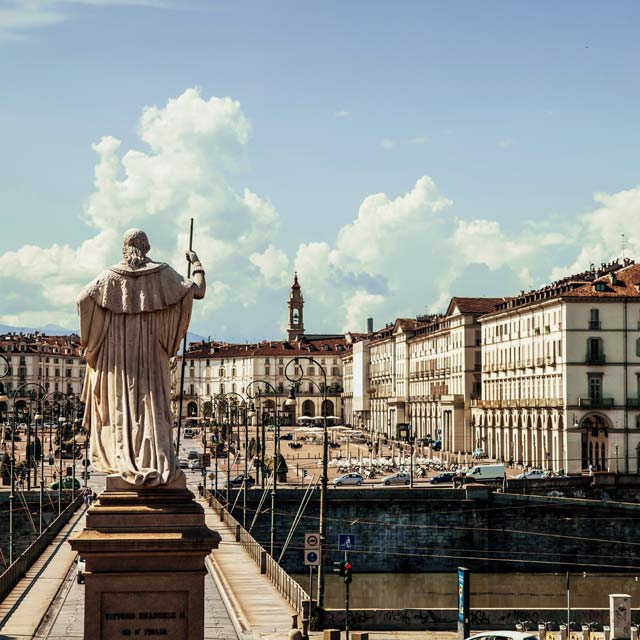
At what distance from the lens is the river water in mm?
74312

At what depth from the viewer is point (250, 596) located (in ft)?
145

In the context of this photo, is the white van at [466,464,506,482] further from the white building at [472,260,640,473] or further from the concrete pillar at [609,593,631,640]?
the concrete pillar at [609,593,631,640]

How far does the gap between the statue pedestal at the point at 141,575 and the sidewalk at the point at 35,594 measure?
19813 mm

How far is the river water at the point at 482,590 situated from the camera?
7431 cm

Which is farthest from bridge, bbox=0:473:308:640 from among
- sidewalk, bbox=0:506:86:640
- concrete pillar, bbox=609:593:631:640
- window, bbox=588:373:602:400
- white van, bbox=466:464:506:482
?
window, bbox=588:373:602:400

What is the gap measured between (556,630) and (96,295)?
31.2 m

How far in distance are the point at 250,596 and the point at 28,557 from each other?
13001 millimetres

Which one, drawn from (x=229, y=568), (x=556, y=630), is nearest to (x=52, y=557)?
(x=229, y=568)

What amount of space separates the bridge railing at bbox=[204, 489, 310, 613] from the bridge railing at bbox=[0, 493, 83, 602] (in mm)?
8479

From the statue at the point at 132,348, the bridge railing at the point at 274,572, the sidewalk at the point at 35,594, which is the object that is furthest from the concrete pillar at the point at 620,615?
the statue at the point at 132,348

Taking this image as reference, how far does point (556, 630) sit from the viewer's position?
45.8 meters

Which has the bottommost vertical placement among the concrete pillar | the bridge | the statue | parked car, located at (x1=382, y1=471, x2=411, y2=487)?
the concrete pillar

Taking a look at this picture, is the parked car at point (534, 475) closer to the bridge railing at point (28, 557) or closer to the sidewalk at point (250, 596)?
the bridge railing at point (28, 557)

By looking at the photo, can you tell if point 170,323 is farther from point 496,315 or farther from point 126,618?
point 496,315
